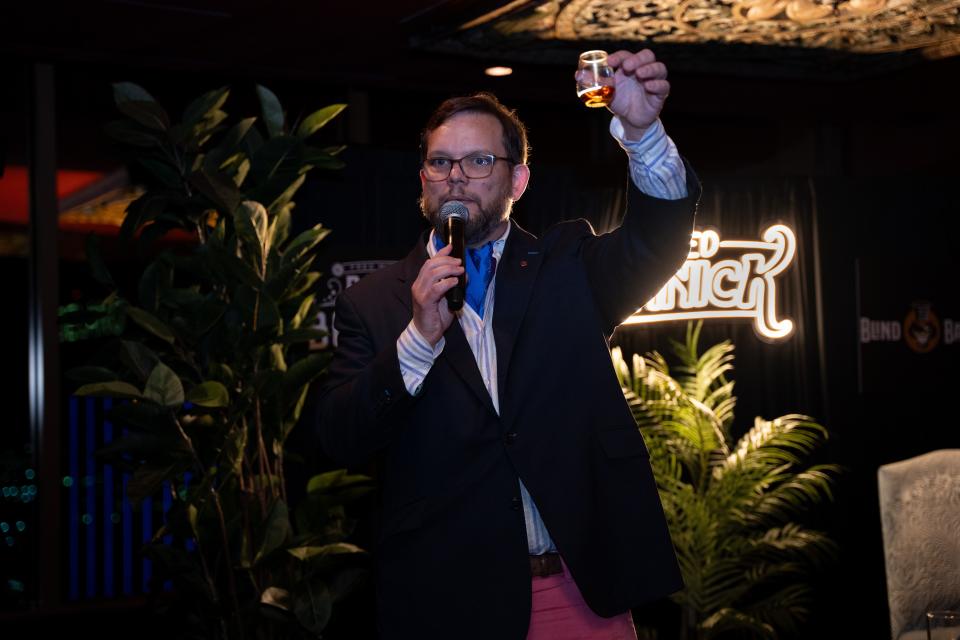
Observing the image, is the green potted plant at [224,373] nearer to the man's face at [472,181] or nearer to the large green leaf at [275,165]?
the large green leaf at [275,165]

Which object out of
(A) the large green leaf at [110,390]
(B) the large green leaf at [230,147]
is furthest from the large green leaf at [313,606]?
(B) the large green leaf at [230,147]

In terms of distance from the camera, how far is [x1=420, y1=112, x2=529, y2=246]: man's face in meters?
1.90

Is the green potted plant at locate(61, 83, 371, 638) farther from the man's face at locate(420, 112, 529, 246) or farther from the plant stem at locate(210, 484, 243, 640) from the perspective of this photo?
the man's face at locate(420, 112, 529, 246)

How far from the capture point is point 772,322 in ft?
20.8

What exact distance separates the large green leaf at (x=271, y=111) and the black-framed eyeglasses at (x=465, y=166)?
1.91 meters

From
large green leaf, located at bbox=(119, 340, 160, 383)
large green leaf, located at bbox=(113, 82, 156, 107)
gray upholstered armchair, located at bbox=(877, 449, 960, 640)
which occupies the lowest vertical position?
gray upholstered armchair, located at bbox=(877, 449, 960, 640)

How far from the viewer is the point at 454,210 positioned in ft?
6.13

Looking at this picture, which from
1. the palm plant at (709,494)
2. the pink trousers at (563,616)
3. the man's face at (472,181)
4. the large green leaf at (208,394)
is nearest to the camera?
the pink trousers at (563,616)

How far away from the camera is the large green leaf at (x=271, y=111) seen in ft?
12.1

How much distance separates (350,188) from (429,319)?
13.4 ft

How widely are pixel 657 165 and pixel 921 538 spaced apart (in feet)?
5.79

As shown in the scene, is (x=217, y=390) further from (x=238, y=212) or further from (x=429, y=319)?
(x=429, y=319)

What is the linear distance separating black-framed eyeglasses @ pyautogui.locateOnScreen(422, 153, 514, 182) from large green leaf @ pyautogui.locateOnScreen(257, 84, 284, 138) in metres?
1.91

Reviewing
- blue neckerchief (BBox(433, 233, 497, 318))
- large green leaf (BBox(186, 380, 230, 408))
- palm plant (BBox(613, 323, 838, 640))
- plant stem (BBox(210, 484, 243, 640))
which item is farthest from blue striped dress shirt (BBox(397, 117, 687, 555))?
palm plant (BBox(613, 323, 838, 640))
